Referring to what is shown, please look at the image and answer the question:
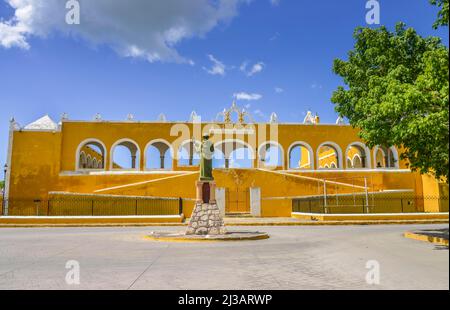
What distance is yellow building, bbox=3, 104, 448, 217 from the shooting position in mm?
25453

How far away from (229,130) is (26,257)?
22778 millimetres

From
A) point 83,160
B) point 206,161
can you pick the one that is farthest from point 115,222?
point 83,160

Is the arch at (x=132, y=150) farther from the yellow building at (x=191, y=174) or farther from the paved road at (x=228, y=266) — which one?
the paved road at (x=228, y=266)

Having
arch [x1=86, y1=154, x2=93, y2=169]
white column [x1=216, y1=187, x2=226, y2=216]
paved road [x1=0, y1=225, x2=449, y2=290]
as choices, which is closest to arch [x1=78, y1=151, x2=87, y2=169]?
arch [x1=86, y1=154, x2=93, y2=169]

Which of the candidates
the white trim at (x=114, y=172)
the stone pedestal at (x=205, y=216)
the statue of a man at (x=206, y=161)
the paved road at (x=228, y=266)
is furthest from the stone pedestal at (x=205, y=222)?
the white trim at (x=114, y=172)

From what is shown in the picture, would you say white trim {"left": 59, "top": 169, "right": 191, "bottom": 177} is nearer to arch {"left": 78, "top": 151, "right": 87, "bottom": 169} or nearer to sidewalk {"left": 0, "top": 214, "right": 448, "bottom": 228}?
sidewalk {"left": 0, "top": 214, "right": 448, "bottom": 228}

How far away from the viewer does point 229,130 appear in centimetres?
3041

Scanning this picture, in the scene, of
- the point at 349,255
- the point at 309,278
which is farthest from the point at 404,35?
the point at 309,278

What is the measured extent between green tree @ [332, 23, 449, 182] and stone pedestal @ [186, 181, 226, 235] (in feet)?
18.7

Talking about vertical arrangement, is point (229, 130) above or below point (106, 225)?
above

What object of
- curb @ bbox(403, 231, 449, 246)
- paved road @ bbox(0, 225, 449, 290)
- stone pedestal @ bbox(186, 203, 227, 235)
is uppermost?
stone pedestal @ bbox(186, 203, 227, 235)

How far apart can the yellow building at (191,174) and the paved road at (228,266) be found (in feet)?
48.5

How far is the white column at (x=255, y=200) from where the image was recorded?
2525 centimetres

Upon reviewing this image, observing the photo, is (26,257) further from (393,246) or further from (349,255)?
(393,246)
